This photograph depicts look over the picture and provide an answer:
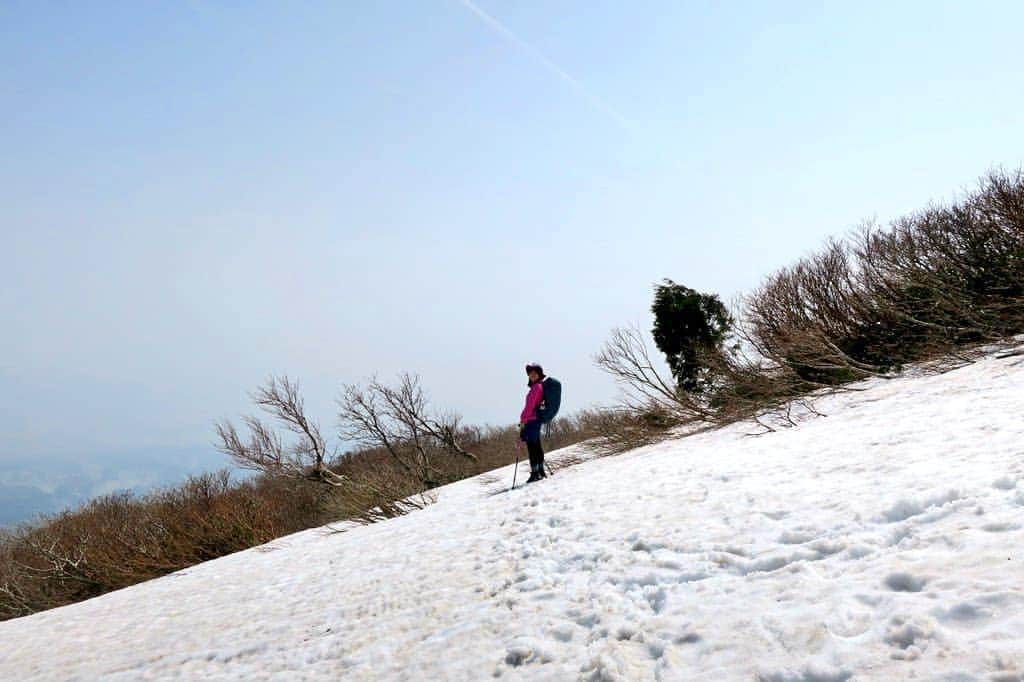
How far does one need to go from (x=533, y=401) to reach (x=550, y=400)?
33 centimetres

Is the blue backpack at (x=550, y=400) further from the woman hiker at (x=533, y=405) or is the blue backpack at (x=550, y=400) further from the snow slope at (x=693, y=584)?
the snow slope at (x=693, y=584)

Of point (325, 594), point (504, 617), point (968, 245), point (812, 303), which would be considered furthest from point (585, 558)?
point (968, 245)

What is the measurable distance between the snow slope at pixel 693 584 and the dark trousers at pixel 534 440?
1.66 meters

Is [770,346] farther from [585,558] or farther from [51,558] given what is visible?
[51,558]

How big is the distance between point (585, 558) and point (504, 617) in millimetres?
1207

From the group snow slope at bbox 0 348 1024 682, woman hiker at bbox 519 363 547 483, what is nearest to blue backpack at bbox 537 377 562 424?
woman hiker at bbox 519 363 547 483

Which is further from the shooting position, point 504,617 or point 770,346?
point 770,346

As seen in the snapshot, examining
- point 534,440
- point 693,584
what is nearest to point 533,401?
point 534,440

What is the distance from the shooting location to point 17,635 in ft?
39.0

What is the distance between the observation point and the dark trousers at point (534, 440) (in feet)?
41.5

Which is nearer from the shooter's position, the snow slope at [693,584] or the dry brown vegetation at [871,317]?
the snow slope at [693,584]

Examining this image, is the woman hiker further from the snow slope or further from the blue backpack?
the snow slope

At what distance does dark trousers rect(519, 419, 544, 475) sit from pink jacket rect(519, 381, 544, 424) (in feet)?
0.34

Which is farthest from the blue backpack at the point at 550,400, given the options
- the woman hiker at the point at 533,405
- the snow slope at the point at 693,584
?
the snow slope at the point at 693,584
